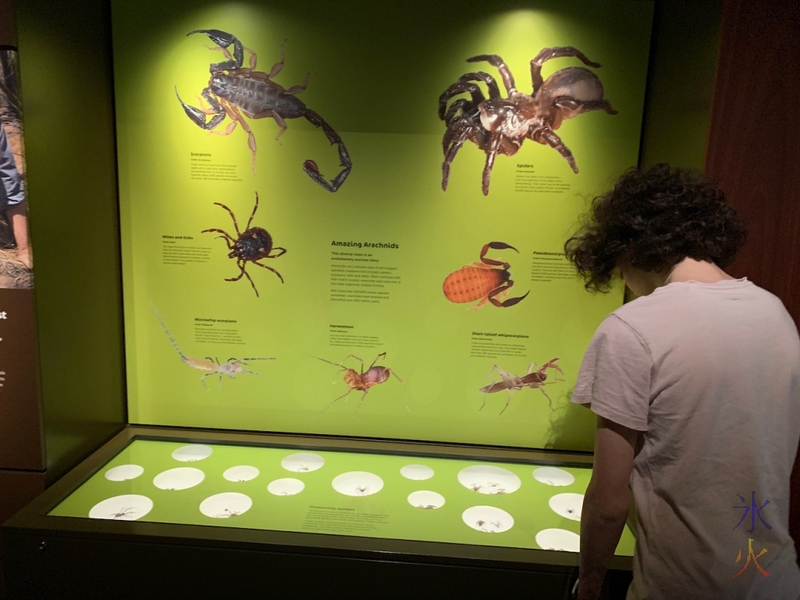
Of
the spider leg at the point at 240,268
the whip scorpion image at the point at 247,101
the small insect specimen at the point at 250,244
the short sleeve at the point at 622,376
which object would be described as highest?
the whip scorpion image at the point at 247,101

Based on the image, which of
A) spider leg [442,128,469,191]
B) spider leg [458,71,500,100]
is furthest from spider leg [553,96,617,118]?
spider leg [442,128,469,191]

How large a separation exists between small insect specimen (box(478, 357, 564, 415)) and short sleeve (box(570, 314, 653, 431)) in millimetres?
957

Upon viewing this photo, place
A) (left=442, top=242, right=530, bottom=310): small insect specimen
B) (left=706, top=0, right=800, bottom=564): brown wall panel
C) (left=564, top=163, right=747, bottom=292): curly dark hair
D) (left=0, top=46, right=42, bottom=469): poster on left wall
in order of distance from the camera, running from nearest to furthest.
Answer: (left=564, top=163, right=747, bottom=292): curly dark hair, (left=706, top=0, right=800, bottom=564): brown wall panel, (left=0, top=46, right=42, bottom=469): poster on left wall, (left=442, top=242, right=530, bottom=310): small insect specimen

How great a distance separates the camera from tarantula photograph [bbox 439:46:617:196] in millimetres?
1865

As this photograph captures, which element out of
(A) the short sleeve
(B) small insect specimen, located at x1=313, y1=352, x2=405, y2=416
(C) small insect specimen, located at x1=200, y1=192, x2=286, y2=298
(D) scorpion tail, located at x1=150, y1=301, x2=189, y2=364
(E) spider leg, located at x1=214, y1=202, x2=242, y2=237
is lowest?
(B) small insect specimen, located at x1=313, y1=352, x2=405, y2=416

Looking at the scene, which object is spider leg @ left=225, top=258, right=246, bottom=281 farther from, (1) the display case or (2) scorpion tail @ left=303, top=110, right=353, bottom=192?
(2) scorpion tail @ left=303, top=110, right=353, bottom=192

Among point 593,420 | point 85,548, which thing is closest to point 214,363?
point 85,548

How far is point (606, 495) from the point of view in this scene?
3.60 ft

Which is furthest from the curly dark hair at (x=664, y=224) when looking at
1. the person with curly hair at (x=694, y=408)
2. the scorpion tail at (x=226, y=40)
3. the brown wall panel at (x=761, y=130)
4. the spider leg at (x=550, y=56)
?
the scorpion tail at (x=226, y=40)

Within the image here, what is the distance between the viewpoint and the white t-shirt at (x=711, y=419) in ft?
3.26

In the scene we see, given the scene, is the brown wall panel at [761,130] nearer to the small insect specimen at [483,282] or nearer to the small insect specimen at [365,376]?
the small insect specimen at [483,282]

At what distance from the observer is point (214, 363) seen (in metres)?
2.10

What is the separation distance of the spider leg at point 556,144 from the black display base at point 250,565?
137 centimetres

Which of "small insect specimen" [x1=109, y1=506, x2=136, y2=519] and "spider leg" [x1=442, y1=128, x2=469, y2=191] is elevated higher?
"spider leg" [x1=442, y1=128, x2=469, y2=191]
